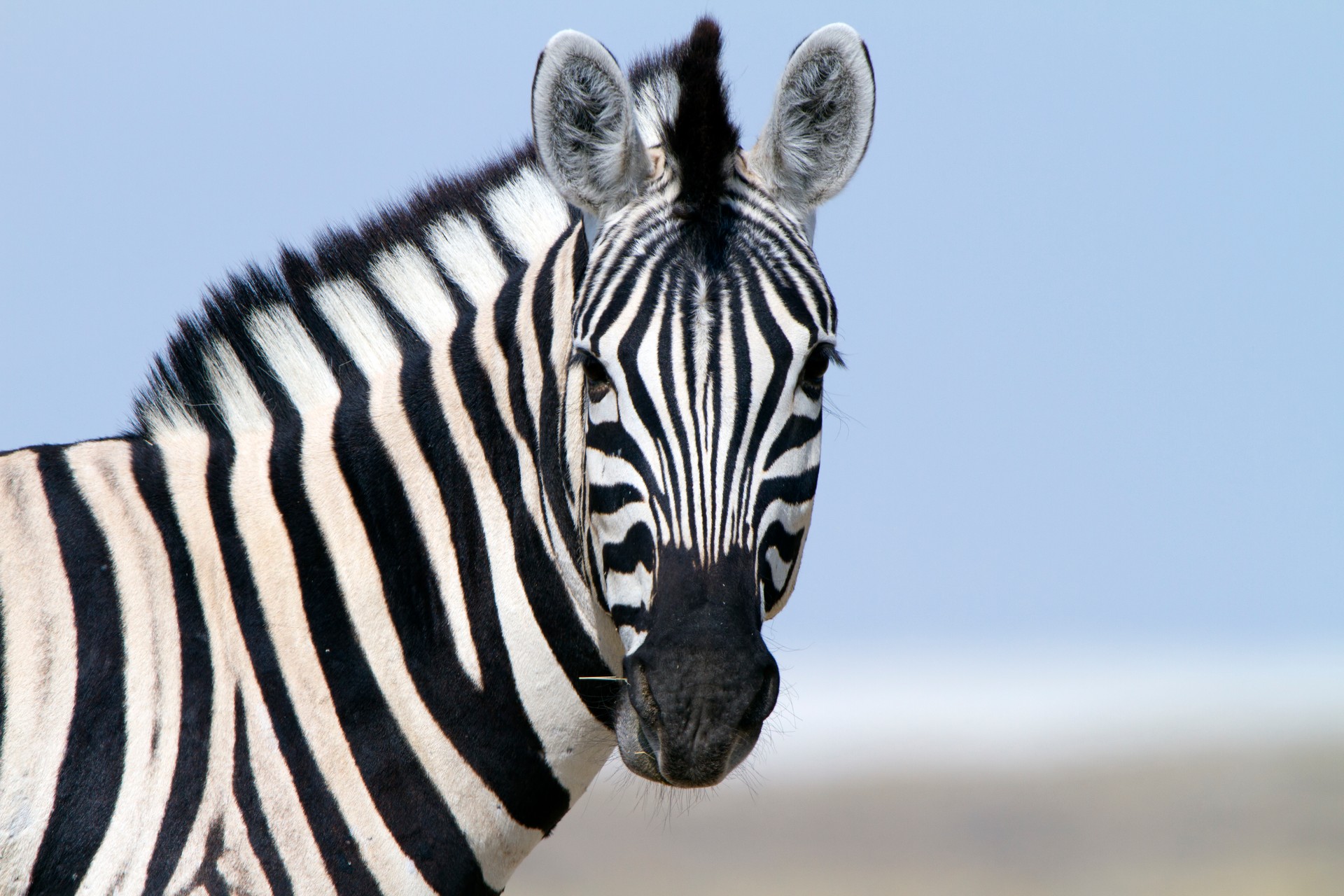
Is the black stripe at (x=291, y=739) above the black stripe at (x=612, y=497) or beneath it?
beneath

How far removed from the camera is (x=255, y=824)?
11.9ft

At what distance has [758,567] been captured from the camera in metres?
3.61

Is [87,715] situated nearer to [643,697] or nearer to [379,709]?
[379,709]

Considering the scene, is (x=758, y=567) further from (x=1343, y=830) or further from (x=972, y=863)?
(x=1343, y=830)

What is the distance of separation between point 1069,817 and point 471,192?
32.5 meters

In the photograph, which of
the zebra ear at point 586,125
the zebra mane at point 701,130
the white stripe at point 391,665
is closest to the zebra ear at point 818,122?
the zebra mane at point 701,130

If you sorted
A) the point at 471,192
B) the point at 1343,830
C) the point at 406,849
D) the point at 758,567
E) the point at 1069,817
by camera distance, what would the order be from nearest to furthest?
1. the point at 758,567
2. the point at 406,849
3. the point at 471,192
4. the point at 1343,830
5. the point at 1069,817

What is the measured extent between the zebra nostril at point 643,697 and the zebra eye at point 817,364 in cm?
110

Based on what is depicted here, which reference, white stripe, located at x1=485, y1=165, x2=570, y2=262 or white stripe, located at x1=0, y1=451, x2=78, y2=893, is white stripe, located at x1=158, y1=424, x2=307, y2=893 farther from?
white stripe, located at x1=485, y1=165, x2=570, y2=262

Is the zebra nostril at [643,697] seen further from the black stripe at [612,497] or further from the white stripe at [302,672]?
the white stripe at [302,672]

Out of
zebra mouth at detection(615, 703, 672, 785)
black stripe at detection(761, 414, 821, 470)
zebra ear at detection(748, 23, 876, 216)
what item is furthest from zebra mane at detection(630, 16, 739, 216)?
zebra mouth at detection(615, 703, 672, 785)

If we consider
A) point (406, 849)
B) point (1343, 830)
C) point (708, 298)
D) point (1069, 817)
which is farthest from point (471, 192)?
point (1069, 817)

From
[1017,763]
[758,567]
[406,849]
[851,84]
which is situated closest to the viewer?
[758,567]

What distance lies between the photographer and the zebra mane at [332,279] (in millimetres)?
4406
